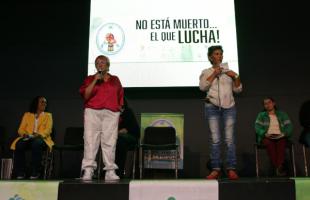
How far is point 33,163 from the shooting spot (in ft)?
13.3

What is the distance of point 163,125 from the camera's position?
14.6 feet

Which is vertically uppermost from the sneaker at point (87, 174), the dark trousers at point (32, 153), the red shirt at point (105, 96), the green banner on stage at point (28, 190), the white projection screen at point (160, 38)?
the white projection screen at point (160, 38)

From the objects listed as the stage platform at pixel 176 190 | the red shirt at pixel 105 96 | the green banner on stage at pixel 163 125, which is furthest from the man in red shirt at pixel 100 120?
the green banner on stage at pixel 163 125

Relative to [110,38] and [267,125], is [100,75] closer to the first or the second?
[110,38]

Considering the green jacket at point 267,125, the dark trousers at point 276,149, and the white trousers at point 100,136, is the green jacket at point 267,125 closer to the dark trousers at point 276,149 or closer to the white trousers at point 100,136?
the dark trousers at point 276,149

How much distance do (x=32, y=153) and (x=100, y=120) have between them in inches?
49.7

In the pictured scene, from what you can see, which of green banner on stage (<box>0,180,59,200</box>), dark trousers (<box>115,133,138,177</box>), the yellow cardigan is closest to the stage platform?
green banner on stage (<box>0,180,59,200</box>)

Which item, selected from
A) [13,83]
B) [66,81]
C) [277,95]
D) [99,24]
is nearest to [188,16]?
[99,24]

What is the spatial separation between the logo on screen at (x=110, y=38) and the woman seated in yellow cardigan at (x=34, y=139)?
1.13 m

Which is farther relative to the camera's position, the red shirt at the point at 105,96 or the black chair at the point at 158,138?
the black chair at the point at 158,138

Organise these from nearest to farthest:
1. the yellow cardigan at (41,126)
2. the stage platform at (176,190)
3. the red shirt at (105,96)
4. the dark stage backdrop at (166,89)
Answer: the stage platform at (176,190) → the red shirt at (105,96) → the yellow cardigan at (41,126) → the dark stage backdrop at (166,89)

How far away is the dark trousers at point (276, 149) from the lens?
3895 mm

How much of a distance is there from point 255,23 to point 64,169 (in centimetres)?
342

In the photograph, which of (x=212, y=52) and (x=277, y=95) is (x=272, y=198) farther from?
(x=277, y=95)
